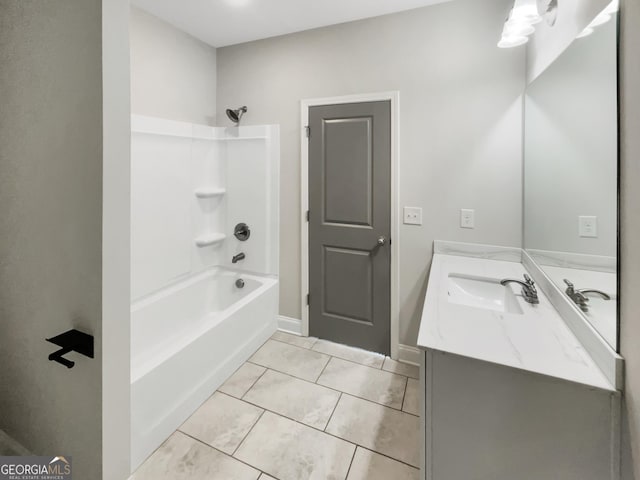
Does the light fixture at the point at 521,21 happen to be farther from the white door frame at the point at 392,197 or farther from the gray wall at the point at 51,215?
the gray wall at the point at 51,215

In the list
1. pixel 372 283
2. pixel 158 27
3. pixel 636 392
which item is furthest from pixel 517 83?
pixel 158 27

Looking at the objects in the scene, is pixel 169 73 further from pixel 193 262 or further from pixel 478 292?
pixel 478 292

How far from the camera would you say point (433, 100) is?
2109mm

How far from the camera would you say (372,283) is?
2406 millimetres

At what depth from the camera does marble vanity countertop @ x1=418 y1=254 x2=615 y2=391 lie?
905 mm

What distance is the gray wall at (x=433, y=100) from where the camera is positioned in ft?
6.40

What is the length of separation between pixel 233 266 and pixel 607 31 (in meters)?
2.82

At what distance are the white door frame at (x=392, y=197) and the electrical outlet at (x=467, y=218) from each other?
1.47ft

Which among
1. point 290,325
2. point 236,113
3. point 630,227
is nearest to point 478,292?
point 630,227

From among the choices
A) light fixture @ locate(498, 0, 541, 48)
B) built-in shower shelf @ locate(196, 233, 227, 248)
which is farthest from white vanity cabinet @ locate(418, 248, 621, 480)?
built-in shower shelf @ locate(196, 233, 227, 248)

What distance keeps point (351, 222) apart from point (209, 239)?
1.35 meters

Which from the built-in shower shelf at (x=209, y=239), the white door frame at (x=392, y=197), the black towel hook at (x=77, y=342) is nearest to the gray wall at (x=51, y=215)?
the black towel hook at (x=77, y=342)

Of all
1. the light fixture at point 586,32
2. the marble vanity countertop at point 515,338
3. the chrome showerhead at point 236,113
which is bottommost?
the marble vanity countertop at point 515,338

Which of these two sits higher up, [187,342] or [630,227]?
[630,227]
